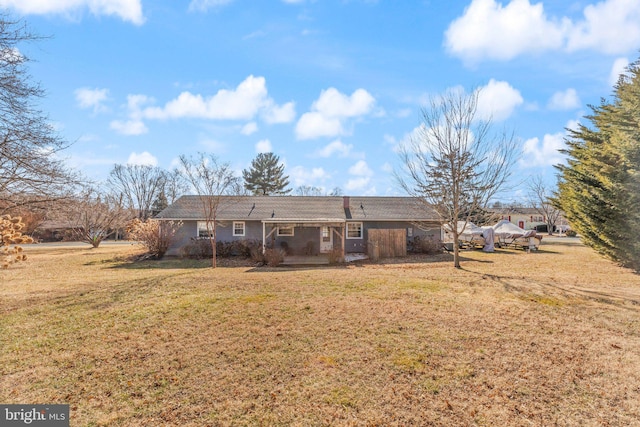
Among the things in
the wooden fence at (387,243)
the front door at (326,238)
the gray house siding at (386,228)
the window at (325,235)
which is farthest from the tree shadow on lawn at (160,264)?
the wooden fence at (387,243)

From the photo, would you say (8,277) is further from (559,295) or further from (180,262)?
(559,295)

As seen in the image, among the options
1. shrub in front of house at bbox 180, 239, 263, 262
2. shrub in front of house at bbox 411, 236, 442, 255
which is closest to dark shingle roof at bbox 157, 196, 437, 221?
shrub in front of house at bbox 411, 236, 442, 255

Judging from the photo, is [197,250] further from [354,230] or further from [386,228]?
[386,228]

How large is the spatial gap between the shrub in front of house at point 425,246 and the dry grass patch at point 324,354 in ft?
33.0

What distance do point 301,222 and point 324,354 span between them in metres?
13.6

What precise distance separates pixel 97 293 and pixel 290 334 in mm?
6847

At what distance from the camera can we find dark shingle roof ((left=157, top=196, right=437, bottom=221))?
67.2ft

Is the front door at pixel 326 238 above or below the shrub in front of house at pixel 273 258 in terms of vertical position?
above

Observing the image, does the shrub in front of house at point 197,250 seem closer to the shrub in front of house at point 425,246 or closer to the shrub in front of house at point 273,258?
the shrub in front of house at point 273,258

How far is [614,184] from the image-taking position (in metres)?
13.6

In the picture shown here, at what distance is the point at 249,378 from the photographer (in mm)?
4504

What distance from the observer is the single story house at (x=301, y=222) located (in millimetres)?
19922

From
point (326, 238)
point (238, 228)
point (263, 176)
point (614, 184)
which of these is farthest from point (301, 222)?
point (263, 176)

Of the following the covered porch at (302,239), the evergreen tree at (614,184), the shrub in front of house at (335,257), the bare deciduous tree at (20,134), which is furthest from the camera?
the covered porch at (302,239)
